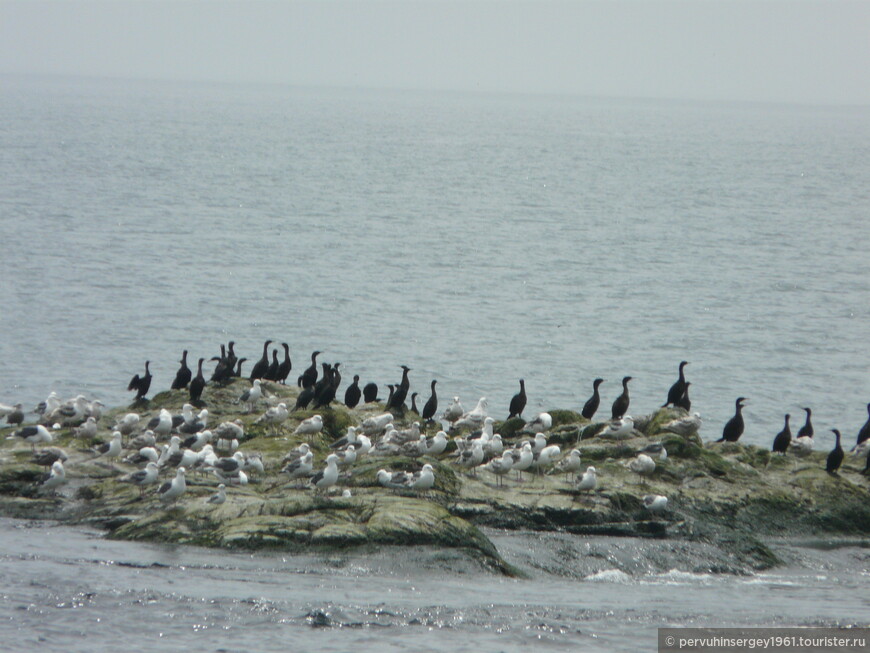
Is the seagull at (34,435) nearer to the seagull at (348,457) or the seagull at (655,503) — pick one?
the seagull at (348,457)

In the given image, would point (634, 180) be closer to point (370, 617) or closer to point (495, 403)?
point (495, 403)

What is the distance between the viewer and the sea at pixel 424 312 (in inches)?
667

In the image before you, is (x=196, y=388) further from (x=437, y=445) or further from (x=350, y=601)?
(x=350, y=601)

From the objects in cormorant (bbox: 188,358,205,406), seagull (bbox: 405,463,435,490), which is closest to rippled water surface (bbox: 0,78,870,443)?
cormorant (bbox: 188,358,205,406)

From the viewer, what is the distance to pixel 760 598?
61.3 feet

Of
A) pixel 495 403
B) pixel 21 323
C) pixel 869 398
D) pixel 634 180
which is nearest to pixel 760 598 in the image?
pixel 495 403

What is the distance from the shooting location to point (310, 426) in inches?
972

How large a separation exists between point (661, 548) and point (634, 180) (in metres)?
112

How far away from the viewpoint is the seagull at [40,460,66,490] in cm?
2116

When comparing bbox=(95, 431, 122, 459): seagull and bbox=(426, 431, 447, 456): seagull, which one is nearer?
bbox=(95, 431, 122, 459): seagull

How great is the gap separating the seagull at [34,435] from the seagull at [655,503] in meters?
11.4

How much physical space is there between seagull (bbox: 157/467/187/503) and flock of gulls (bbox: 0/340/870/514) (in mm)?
16

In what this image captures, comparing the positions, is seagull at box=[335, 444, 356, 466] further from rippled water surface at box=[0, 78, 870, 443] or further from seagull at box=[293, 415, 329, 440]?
rippled water surface at box=[0, 78, 870, 443]

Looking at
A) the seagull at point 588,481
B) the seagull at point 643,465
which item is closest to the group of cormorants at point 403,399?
the seagull at point 643,465
